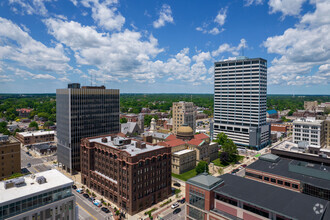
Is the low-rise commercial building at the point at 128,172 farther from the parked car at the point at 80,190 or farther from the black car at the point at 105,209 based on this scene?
the black car at the point at 105,209

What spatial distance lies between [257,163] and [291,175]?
43.0ft

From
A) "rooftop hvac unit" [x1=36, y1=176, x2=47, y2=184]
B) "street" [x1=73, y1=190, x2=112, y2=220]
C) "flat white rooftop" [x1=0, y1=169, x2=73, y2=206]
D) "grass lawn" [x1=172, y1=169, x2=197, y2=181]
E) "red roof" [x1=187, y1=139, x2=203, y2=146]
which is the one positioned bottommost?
"street" [x1=73, y1=190, x2=112, y2=220]

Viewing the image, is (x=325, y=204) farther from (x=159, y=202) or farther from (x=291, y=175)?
(x=159, y=202)

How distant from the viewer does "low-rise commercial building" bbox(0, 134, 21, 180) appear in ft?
316

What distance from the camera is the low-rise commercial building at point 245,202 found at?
151 ft

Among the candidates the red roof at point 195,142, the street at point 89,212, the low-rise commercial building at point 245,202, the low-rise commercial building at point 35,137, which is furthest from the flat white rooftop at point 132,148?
the low-rise commercial building at point 35,137

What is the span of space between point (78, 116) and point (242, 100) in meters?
112

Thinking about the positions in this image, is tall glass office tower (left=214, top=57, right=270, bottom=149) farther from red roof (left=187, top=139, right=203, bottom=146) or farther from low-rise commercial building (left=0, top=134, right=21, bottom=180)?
low-rise commercial building (left=0, top=134, right=21, bottom=180)

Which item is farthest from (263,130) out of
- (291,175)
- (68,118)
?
(68,118)

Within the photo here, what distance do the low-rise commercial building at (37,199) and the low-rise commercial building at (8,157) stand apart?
5166 cm

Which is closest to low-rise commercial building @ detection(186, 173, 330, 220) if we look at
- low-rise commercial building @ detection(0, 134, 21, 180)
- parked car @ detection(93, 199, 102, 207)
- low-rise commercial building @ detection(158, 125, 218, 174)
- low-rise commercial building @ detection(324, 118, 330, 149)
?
parked car @ detection(93, 199, 102, 207)

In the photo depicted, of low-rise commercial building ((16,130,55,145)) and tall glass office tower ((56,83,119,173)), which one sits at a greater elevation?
tall glass office tower ((56,83,119,173))

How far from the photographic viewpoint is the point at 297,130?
146000 mm

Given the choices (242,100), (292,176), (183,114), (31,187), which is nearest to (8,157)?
(31,187)
